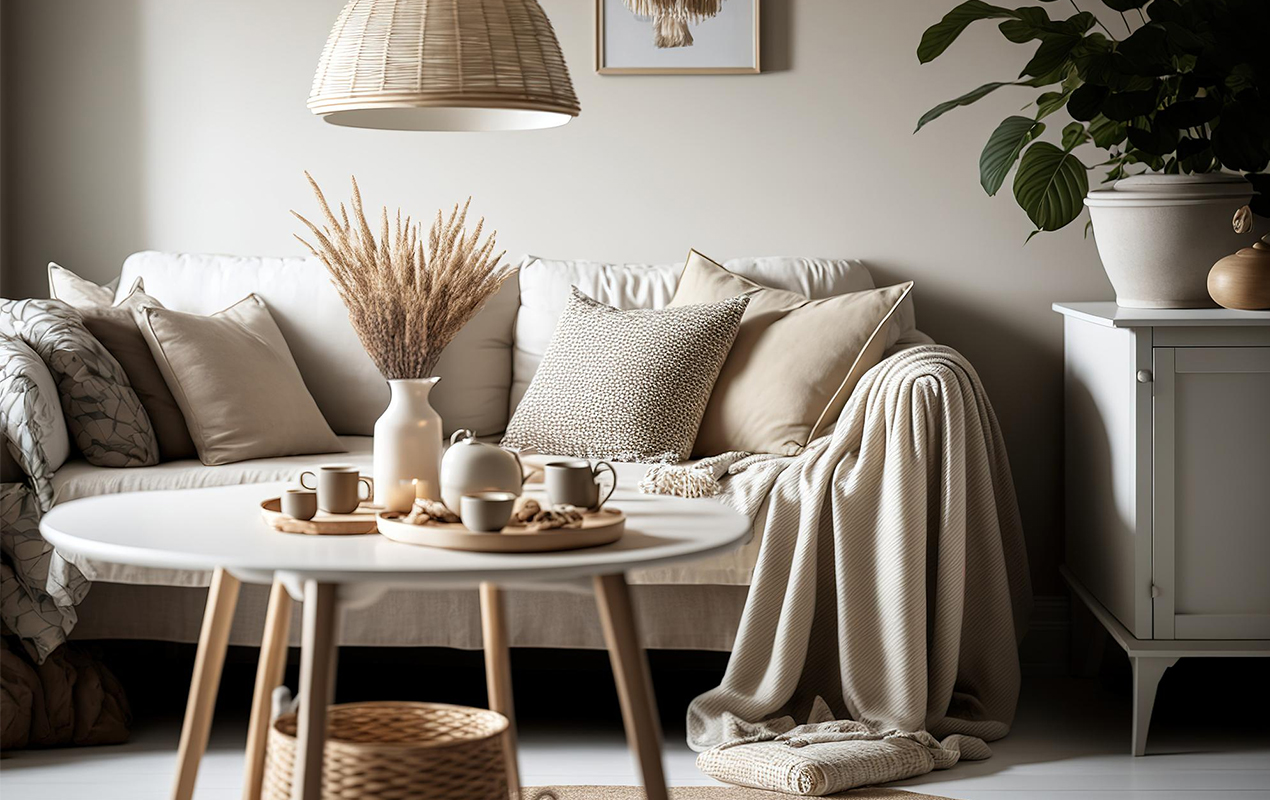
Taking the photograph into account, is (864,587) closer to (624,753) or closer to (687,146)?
(624,753)

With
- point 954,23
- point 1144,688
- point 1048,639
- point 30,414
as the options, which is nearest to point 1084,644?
point 1048,639

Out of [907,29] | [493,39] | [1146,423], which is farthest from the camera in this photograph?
[907,29]

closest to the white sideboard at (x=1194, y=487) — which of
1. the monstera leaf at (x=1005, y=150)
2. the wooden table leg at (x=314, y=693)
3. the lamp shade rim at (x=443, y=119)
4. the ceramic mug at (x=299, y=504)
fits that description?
the monstera leaf at (x=1005, y=150)

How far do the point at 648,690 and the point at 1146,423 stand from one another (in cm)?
140

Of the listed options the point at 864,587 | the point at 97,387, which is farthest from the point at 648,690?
the point at 97,387

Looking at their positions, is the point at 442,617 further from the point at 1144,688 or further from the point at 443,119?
the point at 1144,688

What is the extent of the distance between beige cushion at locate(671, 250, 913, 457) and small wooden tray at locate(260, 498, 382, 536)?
1327 mm

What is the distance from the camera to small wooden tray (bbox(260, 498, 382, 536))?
1609mm

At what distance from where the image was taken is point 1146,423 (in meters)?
2.51

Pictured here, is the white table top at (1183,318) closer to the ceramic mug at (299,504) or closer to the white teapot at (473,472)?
the white teapot at (473,472)

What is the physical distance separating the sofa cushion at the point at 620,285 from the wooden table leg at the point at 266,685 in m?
1.48

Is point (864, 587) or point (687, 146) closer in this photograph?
point (864, 587)

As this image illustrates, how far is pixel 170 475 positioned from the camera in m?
2.68

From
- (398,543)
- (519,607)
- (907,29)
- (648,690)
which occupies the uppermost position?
(907,29)
